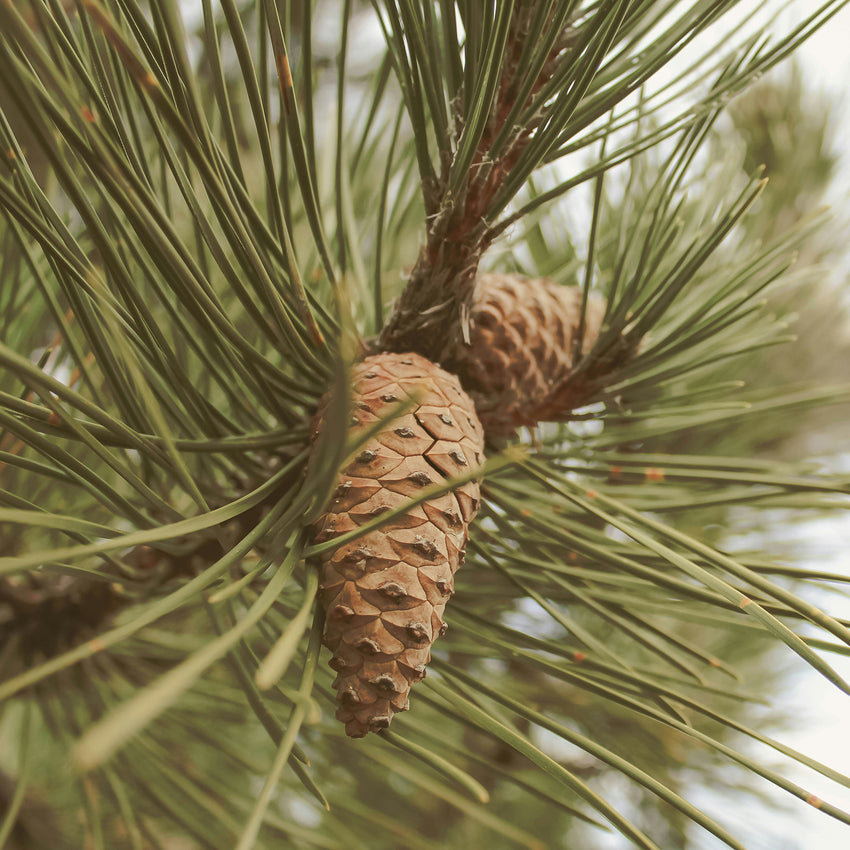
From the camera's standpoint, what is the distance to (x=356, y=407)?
261 millimetres

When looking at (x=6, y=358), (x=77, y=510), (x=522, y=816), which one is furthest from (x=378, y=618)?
(x=522, y=816)

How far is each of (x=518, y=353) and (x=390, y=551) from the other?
141 millimetres

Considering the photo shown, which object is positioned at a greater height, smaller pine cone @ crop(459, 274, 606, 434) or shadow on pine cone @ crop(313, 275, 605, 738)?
smaller pine cone @ crop(459, 274, 606, 434)

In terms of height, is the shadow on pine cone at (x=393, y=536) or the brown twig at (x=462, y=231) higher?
the brown twig at (x=462, y=231)

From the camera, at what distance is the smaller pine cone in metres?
0.34

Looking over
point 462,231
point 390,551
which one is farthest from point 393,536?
point 462,231

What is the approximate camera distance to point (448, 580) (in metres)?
0.26

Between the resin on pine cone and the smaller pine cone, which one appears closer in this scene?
the resin on pine cone

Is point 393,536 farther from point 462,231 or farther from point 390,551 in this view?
point 462,231

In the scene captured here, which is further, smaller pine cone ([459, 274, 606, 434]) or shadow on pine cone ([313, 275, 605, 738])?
smaller pine cone ([459, 274, 606, 434])

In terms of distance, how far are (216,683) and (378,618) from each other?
0.31 m

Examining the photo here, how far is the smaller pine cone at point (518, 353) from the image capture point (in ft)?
1.13

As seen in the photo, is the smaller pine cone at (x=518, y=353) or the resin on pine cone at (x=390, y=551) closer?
the resin on pine cone at (x=390, y=551)

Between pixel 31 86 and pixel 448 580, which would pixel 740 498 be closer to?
pixel 448 580
